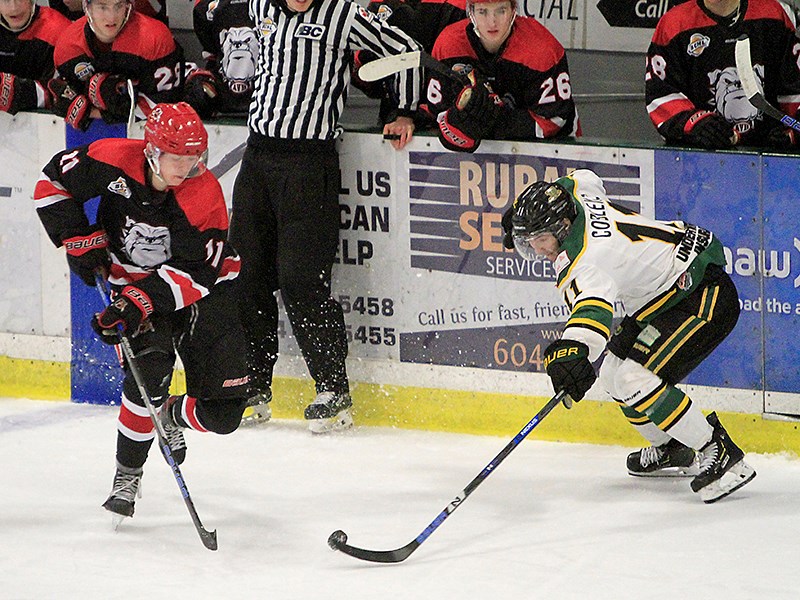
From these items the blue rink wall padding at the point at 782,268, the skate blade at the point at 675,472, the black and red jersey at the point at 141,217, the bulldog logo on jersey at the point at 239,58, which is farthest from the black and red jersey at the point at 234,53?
the skate blade at the point at 675,472

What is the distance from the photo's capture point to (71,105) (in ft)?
18.0

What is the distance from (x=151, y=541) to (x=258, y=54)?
2.04 m

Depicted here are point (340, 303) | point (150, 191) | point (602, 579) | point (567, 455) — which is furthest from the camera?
point (340, 303)

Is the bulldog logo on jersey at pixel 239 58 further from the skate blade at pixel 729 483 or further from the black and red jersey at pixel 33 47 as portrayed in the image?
the skate blade at pixel 729 483

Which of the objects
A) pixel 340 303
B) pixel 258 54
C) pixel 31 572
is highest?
pixel 258 54

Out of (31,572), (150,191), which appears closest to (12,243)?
(150,191)

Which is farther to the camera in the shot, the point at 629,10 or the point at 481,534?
the point at 629,10

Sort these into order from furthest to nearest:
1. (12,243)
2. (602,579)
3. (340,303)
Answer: (12,243), (340,303), (602,579)

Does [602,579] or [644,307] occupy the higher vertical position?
[644,307]

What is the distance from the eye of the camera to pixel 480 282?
17.0ft

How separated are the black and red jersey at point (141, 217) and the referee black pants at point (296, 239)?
76 cm

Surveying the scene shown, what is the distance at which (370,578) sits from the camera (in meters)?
3.99

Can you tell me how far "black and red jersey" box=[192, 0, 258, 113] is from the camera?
5.56 meters

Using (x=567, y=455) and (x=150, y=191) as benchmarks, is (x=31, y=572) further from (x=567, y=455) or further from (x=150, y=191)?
(x=567, y=455)
